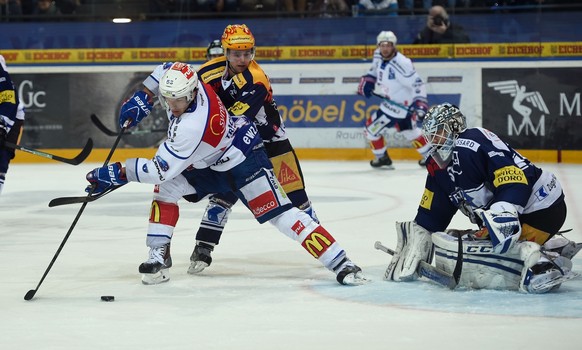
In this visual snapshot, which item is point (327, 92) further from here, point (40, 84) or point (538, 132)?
point (40, 84)

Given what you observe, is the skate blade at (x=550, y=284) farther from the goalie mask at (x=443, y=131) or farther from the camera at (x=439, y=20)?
the camera at (x=439, y=20)

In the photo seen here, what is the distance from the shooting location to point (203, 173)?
16.1 feet

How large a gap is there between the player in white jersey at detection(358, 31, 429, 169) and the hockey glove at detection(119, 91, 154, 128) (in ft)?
18.3

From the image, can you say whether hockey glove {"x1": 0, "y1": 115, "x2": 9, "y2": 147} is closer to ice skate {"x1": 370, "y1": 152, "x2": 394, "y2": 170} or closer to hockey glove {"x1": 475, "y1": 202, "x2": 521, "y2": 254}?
hockey glove {"x1": 475, "y1": 202, "x2": 521, "y2": 254}

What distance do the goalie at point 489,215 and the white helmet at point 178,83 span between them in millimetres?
1030

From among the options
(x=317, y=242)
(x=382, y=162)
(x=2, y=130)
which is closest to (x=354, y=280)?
(x=317, y=242)

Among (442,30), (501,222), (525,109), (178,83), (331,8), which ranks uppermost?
(331,8)

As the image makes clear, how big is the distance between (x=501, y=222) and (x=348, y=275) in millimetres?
753

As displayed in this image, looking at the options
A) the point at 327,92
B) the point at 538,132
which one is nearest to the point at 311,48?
the point at 327,92

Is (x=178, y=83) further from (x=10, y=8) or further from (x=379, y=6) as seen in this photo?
(x=10, y=8)

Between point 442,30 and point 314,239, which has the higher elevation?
point 442,30

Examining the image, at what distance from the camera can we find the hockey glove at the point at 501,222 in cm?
438

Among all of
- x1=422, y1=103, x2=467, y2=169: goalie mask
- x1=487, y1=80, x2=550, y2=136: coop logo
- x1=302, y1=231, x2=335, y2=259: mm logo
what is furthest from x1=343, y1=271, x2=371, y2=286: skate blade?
x1=487, y1=80, x2=550, y2=136: coop logo

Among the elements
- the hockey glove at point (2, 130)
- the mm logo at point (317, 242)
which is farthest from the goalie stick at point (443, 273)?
the hockey glove at point (2, 130)
